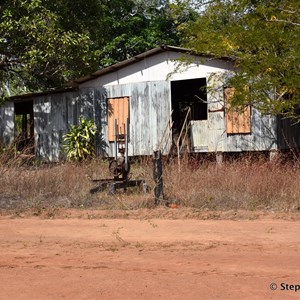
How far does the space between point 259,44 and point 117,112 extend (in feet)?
24.0

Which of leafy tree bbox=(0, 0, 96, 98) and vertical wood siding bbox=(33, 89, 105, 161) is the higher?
leafy tree bbox=(0, 0, 96, 98)

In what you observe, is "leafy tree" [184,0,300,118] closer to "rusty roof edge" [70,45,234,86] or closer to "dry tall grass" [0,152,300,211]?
"dry tall grass" [0,152,300,211]

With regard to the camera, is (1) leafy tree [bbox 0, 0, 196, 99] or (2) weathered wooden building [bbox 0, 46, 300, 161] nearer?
(1) leafy tree [bbox 0, 0, 196, 99]

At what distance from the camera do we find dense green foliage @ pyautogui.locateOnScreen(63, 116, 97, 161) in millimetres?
17983

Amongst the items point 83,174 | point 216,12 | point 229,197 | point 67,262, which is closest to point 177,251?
point 67,262

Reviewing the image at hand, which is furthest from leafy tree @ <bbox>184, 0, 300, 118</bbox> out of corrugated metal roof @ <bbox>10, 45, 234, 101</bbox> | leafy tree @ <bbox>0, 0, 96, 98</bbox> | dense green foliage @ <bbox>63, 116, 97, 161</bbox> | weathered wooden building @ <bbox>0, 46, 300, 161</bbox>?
dense green foliage @ <bbox>63, 116, 97, 161</bbox>

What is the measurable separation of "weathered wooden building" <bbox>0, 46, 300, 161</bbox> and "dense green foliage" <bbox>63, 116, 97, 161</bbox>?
1.12 ft

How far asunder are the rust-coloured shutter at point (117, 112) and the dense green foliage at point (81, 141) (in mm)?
634

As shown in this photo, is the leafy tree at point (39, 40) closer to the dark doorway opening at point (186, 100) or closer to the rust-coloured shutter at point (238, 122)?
the dark doorway opening at point (186, 100)

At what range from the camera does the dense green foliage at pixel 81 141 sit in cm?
1798

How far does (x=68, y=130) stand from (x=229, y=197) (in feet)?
33.6

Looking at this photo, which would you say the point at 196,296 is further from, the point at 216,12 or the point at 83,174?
the point at 216,12

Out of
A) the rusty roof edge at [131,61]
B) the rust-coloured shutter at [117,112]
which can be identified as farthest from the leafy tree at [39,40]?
the rust-coloured shutter at [117,112]

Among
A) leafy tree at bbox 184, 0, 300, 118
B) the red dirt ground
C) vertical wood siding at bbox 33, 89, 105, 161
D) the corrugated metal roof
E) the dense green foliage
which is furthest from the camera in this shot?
vertical wood siding at bbox 33, 89, 105, 161
